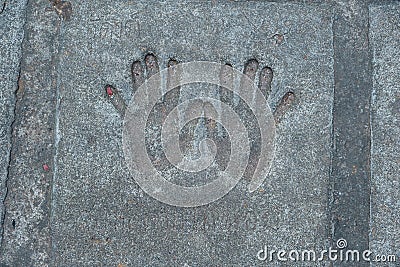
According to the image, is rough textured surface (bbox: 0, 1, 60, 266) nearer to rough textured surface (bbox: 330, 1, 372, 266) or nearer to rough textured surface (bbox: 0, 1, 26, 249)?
rough textured surface (bbox: 0, 1, 26, 249)

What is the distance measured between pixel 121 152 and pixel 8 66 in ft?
1.50

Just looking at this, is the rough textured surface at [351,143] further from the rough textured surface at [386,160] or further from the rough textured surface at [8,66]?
the rough textured surface at [8,66]

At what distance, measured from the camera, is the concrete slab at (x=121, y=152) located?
1471mm

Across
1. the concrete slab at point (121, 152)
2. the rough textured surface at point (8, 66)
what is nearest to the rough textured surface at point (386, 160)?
the concrete slab at point (121, 152)

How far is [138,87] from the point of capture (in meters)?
1.49

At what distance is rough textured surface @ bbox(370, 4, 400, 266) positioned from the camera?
1.48 meters

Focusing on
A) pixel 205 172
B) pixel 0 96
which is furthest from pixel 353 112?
pixel 0 96

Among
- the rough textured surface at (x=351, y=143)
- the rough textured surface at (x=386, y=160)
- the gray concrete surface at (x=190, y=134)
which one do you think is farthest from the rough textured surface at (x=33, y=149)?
the rough textured surface at (x=386, y=160)

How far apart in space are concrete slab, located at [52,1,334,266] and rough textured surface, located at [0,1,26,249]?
0.16 meters

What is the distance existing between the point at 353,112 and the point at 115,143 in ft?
2.50

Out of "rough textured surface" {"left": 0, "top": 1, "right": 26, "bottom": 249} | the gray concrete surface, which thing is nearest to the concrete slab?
the gray concrete surface

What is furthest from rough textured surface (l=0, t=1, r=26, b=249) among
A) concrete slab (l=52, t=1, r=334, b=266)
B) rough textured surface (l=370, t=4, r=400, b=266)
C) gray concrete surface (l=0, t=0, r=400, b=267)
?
rough textured surface (l=370, t=4, r=400, b=266)

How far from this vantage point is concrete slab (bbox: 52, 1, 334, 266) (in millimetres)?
1471

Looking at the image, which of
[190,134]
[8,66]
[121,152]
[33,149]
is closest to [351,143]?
[190,134]
